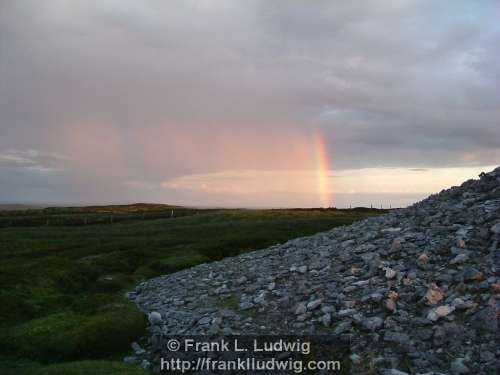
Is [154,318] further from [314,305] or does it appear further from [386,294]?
[386,294]

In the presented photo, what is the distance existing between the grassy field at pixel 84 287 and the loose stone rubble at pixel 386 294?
1.76m

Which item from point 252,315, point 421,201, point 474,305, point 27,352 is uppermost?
point 421,201

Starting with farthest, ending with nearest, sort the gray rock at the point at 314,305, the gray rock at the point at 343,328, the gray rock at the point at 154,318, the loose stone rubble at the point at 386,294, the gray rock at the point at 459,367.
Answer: the gray rock at the point at 154,318 → the gray rock at the point at 314,305 → the gray rock at the point at 343,328 → the loose stone rubble at the point at 386,294 → the gray rock at the point at 459,367

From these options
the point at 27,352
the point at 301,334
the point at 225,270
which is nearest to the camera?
the point at 301,334

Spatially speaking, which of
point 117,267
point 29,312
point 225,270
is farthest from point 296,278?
point 117,267

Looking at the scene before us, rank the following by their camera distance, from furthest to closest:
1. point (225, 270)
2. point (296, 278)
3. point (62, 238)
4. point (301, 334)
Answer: point (62, 238) < point (225, 270) < point (296, 278) < point (301, 334)

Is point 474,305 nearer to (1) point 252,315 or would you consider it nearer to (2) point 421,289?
(2) point 421,289

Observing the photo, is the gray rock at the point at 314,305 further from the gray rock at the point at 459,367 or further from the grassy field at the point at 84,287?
the grassy field at the point at 84,287

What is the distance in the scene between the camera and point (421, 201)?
27922 mm

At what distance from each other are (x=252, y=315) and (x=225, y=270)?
9691 millimetres

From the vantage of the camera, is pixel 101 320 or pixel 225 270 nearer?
pixel 101 320

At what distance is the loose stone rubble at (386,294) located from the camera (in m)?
12.7

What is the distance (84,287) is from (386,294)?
20.5 metres

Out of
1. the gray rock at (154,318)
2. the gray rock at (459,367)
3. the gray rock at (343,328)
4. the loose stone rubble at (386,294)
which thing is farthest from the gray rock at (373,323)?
the gray rock at (154,318)
